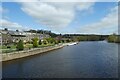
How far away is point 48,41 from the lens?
85812mm

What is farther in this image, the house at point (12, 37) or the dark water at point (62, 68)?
the house at point (12, 37)

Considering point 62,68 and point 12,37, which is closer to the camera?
point 62,68

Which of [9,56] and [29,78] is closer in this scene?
[29,78]

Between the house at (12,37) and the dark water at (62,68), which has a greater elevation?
the house at (12,37)

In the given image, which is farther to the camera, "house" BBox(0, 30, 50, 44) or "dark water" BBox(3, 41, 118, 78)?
"house" BBox(0, 30, 50, 44)

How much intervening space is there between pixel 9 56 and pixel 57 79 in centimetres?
1622

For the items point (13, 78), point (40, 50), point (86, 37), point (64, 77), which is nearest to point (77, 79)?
point (64, 77)

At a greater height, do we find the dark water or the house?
the house

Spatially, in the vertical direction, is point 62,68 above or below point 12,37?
below

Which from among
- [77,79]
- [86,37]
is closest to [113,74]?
[77,79]

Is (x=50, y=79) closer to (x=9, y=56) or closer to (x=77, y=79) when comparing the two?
(x=77, y=79)

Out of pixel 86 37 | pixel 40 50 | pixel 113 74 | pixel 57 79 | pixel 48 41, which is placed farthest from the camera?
pixel 86 37

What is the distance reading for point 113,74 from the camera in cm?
2111

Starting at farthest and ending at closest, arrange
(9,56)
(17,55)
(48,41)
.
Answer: (48,41) → (17,55) → (9,56)
